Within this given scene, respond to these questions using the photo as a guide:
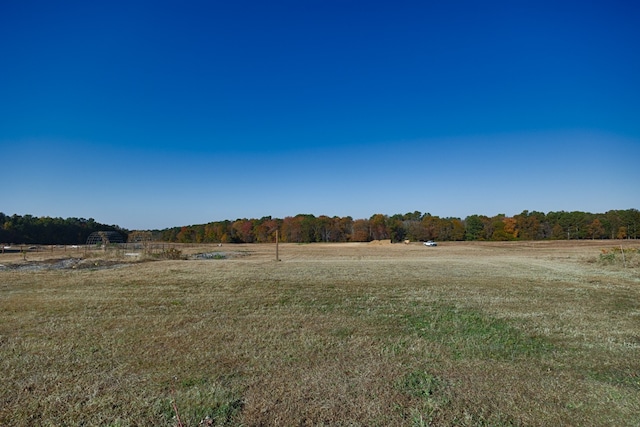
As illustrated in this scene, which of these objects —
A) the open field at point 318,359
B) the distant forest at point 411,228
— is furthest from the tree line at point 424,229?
the open field at point 318,359

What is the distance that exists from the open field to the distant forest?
70.7 m

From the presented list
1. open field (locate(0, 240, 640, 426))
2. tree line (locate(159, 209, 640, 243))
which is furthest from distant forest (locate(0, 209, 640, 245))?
open field (locate(0, 240, 640, 426))

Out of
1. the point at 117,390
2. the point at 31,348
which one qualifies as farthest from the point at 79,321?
the point at 117,390

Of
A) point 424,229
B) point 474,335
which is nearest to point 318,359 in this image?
point 474,335

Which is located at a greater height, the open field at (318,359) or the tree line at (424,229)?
the tree line at (424,229)

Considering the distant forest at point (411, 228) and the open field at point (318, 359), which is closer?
the open field at point (318, 359)

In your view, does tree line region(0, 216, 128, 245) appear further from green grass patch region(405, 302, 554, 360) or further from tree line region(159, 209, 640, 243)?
green grass patch region(405, 302, 554, 360)

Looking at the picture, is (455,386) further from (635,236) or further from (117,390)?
(635,236)

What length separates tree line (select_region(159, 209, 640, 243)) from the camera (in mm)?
75188

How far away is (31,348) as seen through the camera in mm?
5137

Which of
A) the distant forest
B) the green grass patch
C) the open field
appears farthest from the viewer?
the distant forest

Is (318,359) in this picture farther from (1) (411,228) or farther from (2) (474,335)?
(1) (411,228)

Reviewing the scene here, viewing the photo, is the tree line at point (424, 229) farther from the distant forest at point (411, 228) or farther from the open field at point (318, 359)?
the open field at point (318, 359)

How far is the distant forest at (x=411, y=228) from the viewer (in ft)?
245
